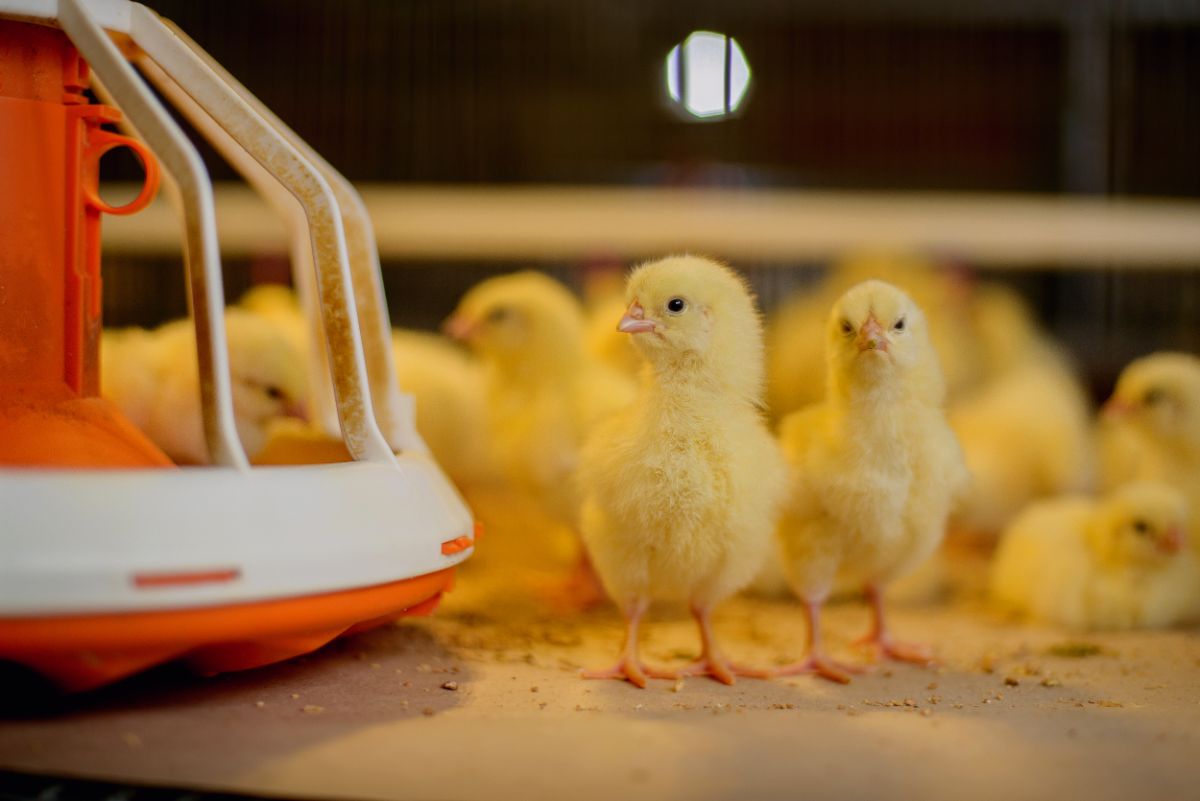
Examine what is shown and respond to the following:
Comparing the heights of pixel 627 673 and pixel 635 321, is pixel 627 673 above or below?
below

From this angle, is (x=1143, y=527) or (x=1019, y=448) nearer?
(x=1143, y=527)

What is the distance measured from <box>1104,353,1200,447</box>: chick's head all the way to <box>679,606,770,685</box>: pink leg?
3.91ft

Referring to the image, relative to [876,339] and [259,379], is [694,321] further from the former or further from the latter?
[259,379]

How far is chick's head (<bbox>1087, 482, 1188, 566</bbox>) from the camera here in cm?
224

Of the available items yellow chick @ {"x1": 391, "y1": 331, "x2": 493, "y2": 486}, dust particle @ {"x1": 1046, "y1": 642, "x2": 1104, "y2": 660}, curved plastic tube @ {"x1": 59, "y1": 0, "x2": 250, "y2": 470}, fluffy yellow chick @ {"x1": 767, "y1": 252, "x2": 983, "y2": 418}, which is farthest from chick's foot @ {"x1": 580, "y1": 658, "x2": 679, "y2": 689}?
fluffy yellow chick @ {"x1": 767, "y1": 252, "x2": 983, "y2": 418}

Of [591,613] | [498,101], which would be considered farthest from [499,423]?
[498,101]

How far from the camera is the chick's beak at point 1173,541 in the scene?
87.4 inches

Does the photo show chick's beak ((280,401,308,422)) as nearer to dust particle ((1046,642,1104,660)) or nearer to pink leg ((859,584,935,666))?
pink leg ((859,584,935,666))

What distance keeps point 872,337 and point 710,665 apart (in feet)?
1.88

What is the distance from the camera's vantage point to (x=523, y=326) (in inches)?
102

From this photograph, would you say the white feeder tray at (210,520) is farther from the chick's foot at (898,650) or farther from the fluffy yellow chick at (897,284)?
the fluffy yellow chick at (897,284)

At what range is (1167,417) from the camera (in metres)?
2.45

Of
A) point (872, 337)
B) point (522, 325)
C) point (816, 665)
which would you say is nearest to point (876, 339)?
point (872, 337)

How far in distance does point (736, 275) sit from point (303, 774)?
999 millimetres
